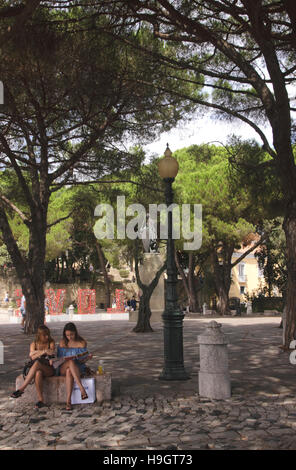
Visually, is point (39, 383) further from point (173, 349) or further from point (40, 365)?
point (173, 349)

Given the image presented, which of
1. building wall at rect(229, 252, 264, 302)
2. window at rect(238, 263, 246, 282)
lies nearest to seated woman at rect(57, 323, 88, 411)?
building wall at rect(229, 252, 264, 302)

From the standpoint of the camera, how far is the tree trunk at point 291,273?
10.4m

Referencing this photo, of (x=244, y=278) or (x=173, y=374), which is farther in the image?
(x=244, y=278)

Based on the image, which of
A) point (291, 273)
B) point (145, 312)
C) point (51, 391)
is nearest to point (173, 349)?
point (51, 391)

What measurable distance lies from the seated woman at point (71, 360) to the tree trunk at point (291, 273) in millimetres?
5368

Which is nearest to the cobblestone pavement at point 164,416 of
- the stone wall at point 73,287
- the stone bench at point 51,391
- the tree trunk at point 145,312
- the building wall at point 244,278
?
the stone bench at point 51,391

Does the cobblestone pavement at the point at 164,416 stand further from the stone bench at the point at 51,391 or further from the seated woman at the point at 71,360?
the seated woman at the point at 71,360

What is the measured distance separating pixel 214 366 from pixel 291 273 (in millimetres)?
4550

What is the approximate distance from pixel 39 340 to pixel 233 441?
9.36 ft

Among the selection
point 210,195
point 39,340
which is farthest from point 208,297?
point 39,340

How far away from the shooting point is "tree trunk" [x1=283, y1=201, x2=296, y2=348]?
10.4m

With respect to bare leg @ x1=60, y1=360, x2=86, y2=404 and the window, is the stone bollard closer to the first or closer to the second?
bare leg @ x1=60, y1=360, x2=86, y2=404

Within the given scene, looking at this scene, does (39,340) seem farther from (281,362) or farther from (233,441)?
(281,362)

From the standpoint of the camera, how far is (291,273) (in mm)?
10531
